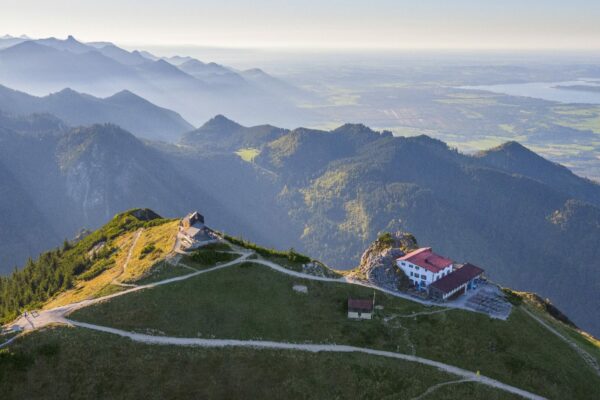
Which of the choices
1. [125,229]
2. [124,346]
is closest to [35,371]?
[124,346]

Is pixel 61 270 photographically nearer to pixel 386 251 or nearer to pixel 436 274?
pixel 386 251

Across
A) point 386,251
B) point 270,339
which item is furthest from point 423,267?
point 270,339

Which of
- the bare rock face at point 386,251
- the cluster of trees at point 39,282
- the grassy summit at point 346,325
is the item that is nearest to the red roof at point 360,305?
the grassy summit at point 346,325

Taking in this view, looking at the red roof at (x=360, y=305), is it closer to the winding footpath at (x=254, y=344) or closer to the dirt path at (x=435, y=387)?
the winding footpath at (x=254, y=344)

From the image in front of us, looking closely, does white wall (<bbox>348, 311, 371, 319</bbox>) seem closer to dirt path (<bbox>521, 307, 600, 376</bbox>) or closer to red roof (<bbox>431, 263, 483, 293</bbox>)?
red roof (<bbox>431, 263, 483, 293</bbox>)

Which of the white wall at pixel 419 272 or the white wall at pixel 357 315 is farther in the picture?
the white wall at pixel 419 272

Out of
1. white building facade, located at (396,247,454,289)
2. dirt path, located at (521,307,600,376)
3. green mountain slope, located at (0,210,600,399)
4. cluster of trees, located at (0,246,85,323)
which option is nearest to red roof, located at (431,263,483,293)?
white building facade, located at (396,247,454,289)
